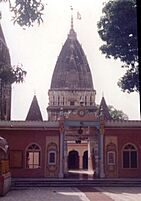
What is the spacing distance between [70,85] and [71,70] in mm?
2176

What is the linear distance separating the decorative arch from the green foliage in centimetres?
1092

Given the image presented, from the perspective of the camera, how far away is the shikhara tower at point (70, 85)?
125 ft

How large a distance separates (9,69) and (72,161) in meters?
25.3

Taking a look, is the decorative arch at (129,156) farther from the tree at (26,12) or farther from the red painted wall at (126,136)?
the tree at (26,12)

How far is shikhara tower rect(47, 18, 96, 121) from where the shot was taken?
3810 cm

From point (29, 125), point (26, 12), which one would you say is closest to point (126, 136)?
point (29, 125)

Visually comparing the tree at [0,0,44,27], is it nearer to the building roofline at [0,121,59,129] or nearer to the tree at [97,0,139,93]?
the tree at [97,0,139,93]

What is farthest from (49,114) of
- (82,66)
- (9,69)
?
(9,69)

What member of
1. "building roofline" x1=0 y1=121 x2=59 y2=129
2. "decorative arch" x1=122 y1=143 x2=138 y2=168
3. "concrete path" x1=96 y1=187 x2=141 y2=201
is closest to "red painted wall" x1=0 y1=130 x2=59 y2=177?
"building roofline" x1=0 y1=121 x2=59 y2=129

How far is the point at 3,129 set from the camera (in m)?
20.2

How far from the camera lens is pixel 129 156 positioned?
20.3 m

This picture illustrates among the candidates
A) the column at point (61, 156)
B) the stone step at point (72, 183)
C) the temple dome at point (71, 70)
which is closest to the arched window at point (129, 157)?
the stone step at point (72, 183)

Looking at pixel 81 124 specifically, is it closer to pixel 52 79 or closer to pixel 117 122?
pixel 117 122

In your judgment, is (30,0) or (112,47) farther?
(112,47)
